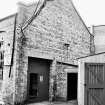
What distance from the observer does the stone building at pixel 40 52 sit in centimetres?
1071

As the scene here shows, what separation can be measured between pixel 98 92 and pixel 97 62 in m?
1.60

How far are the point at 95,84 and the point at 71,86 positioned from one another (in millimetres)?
4329

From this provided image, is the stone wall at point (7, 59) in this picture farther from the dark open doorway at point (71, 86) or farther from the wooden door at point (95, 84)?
the dark open doorway at point (71, 86)

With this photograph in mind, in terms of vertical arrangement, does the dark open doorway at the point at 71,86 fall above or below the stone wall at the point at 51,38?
below

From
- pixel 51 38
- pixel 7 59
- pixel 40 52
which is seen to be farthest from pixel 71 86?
pixel 7 59

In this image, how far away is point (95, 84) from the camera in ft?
31.7

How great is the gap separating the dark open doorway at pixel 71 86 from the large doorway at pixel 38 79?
1.66m

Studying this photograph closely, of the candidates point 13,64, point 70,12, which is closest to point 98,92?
point 13,64

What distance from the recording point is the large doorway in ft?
39.1

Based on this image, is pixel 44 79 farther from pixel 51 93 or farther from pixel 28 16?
pixel 28 16

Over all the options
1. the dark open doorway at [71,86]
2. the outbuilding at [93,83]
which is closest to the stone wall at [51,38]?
the dark open doorway at [71,86]

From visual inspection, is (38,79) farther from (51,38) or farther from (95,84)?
(95,84)

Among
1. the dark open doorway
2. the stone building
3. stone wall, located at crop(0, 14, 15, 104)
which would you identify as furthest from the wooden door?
stone wall, located at crop(0, 14, 15, 104)

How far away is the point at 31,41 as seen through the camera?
1150 cm
